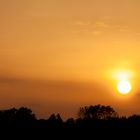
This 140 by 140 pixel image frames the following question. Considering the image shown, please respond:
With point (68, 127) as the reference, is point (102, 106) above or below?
above

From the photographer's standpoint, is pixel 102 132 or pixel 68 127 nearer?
pixel 102 132

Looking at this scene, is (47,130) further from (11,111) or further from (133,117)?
(11,111)

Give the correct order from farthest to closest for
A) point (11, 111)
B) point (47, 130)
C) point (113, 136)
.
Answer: point (11, 111) → point (47, 130) → point (113, 136)

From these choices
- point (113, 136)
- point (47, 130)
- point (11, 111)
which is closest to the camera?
point (113, 136)

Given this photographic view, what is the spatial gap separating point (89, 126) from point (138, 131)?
10.3m

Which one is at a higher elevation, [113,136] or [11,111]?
[11,111]

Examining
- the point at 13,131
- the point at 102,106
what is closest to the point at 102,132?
the point at 13,131

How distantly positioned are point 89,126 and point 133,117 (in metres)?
8.86

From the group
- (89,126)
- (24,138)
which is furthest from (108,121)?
(24,138)

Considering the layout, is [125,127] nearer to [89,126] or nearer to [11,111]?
[89,126]

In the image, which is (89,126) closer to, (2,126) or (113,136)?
(113,136)

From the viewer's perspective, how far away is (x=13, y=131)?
301ft

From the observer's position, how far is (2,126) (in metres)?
95.8

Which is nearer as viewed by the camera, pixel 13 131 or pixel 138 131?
pixel 138 131
